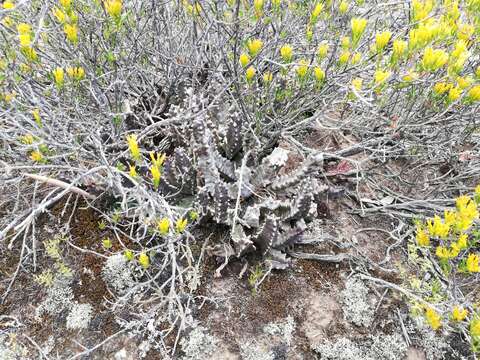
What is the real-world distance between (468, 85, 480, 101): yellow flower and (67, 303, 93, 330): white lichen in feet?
7.04

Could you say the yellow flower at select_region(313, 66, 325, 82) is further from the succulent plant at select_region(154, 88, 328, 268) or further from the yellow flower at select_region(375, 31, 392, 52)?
the succulent plant at select_region(154, 88, 328, 268)

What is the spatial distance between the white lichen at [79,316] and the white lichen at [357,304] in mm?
1293

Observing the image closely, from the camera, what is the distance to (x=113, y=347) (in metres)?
1.82

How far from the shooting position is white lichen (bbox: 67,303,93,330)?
1894 mm

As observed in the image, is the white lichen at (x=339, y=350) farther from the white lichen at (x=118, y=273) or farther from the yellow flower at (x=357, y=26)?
the yellow flower at (x=357, y=26)

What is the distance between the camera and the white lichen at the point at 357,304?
199 centimetres

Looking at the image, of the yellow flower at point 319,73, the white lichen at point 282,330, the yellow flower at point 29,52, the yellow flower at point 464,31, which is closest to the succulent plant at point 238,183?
the white lichen at point 282,330

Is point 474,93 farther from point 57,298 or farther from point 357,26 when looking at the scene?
point 57,298

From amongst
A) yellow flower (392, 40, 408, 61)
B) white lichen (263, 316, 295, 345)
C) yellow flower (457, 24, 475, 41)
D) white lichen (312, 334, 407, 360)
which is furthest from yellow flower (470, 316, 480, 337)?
yellow flower (457, 24, 475, 41)

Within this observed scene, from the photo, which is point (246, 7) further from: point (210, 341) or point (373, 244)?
point (210, 341)

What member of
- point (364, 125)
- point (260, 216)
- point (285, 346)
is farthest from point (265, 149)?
point (285, 346)

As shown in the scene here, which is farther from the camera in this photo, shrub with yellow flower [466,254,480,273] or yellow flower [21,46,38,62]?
yellow flower [21,46,38,62]

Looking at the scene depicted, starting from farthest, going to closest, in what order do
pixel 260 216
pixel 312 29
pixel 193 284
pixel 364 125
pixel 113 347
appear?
pixel 364 125 < pixel 312 29 < pixel 260 216 < pixel 193 284 < pixel 113 347

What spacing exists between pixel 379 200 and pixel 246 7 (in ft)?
4.89
